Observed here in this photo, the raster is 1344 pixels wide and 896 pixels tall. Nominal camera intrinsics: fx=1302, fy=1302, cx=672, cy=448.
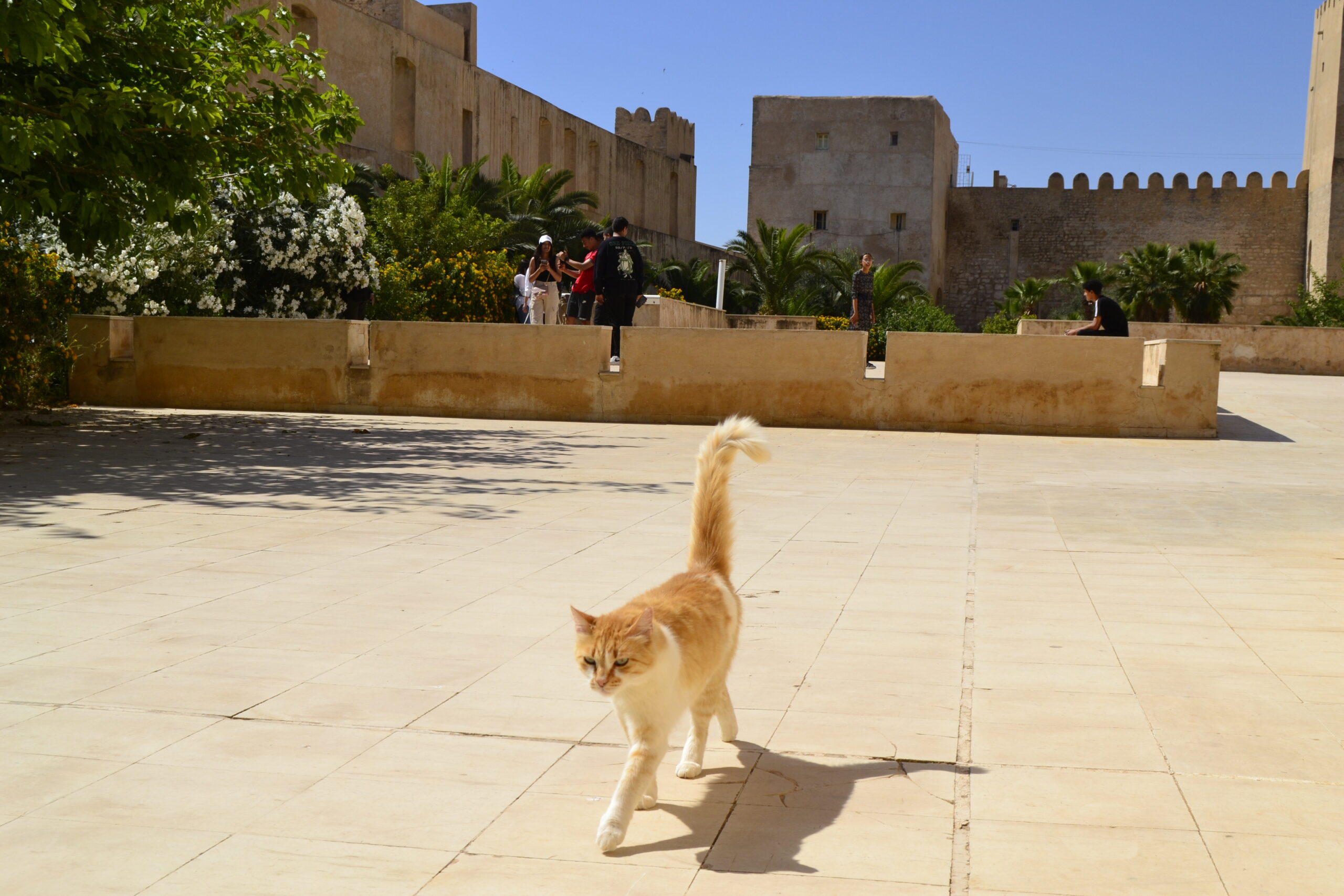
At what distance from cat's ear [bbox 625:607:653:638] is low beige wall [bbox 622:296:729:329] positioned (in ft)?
43.1

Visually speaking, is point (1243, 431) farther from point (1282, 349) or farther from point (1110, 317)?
point (1282, 349)

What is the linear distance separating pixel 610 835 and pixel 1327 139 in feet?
194

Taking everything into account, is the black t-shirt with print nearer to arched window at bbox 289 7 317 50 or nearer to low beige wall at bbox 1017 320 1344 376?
low beige wall at bbox 1017 320 1344 376

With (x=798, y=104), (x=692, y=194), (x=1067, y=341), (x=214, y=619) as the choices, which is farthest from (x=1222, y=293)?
(x=214, y=619)

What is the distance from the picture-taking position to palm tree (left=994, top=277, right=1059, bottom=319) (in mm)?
61469

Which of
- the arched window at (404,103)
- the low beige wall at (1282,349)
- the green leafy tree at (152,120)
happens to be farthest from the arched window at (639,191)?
the green leafy tree at (152,120)

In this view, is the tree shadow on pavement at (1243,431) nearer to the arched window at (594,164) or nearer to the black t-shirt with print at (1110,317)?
the black t-shirt with print at (1110,317)

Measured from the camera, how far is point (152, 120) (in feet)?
37.9

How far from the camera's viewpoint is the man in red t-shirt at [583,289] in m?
16.4

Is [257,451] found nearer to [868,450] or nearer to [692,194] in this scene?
[868,450]

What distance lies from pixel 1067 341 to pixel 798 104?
2002 inches

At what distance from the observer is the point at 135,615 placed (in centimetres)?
504

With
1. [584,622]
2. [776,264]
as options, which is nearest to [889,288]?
[776,264]

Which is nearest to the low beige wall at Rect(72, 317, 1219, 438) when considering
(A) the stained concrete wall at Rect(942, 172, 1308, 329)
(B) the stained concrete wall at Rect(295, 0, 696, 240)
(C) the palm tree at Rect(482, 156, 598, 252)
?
→ (C) the palm tree at Rect(482, 156, 598, 252)
